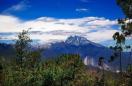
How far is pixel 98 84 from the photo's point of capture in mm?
100500

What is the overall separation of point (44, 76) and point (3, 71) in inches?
1233

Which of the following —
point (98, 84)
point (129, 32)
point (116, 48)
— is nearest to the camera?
point (129, 32)

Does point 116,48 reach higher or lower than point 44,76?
higher

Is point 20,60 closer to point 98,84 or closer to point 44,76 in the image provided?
point 98,84

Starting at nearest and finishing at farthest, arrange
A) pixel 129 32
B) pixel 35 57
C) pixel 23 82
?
pixel 129 32 → pixel 23 82 → pixel 35 57

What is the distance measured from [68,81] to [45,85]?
11.0 m

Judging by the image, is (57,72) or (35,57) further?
(35,57)

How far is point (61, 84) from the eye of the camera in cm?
7681

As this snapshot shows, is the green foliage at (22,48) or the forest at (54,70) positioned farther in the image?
the green foliage at (22,48)

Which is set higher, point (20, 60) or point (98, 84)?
point (20, 60)

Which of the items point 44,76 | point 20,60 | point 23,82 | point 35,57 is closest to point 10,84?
point 23,82

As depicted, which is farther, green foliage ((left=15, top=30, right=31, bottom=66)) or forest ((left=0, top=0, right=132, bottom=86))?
green foliage ((left=15, top=30, right=31, bottom=66))

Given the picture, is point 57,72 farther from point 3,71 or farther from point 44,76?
point 3,71

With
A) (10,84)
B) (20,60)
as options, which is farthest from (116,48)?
(20,60)
